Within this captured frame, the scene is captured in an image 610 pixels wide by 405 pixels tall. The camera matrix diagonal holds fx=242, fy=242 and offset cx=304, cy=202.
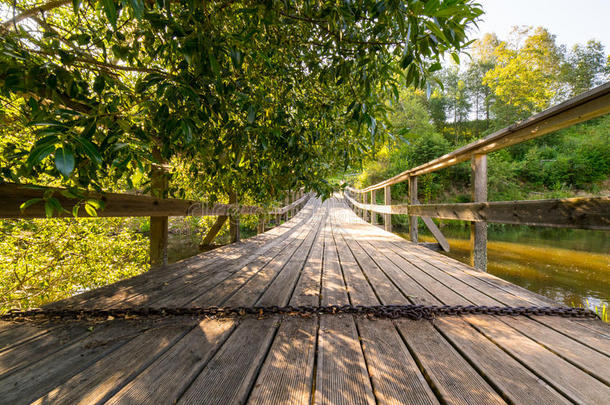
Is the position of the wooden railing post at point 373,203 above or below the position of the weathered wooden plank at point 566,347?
above

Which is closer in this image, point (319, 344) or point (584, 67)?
point (319, 344)

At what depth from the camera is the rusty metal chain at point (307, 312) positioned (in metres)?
1.27

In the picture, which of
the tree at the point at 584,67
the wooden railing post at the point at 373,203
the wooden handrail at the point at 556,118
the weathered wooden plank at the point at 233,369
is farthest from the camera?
the tree at the point at 584,67

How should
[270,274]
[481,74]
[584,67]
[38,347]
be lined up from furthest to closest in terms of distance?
1. [481,74]
2. [584,67]
3. [270,274]
4. [38,347]

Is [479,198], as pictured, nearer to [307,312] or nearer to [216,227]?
[307,312]

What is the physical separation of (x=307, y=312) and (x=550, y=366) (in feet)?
3.27

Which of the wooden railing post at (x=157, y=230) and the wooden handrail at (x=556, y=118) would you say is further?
the wooden railing post at (x=157, y=230)

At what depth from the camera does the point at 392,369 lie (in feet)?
2.87

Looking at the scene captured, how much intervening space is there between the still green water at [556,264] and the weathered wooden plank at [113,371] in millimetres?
4845

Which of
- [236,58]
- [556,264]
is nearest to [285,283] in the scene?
[236,58]

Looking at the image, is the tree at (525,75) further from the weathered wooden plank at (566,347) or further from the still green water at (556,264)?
the weathered wooden plank at (566,347)

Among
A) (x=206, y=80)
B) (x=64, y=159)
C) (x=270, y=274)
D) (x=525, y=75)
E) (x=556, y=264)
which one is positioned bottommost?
(x=556, y=264)

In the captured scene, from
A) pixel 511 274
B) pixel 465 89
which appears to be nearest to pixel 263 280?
pixel 511 274

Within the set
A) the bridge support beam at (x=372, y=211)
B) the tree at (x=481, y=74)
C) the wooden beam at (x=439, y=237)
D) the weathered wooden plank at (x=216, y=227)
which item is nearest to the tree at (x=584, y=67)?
the tree at (x=481, y=74)
